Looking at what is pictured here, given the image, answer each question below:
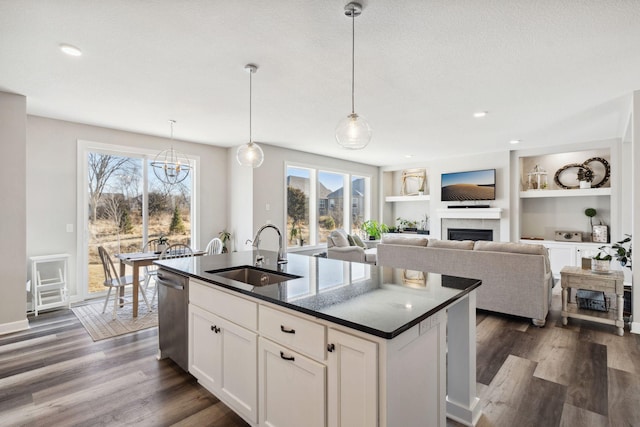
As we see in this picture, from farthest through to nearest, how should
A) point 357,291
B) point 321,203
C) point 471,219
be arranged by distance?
point 321,203 < point 471,219 < point 357,291

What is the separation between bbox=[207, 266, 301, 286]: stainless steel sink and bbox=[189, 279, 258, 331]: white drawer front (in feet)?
0.58

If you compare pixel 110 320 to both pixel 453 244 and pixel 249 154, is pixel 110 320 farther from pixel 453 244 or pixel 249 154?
pixel 453 244

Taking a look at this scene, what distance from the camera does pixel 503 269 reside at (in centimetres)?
363

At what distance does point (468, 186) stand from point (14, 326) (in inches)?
300

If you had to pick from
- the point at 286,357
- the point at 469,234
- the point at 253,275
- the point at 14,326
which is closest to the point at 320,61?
A: the point at 253,275

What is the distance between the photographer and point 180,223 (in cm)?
566

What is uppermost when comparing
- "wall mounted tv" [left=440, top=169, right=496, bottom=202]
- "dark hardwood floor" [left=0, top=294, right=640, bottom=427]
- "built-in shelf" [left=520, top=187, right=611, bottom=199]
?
"wall mounted tv" [left=440, top=169, right=496, bottom=202]

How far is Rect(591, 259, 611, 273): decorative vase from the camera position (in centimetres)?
348

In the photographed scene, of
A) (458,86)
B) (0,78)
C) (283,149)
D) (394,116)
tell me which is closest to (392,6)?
(458,86)

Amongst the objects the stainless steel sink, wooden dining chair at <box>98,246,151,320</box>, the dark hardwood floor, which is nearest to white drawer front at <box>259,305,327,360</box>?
the stainless steel sink

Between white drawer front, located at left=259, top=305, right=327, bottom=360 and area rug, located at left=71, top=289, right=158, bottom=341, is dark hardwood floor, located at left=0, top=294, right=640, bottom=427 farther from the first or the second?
white drawer front, located at left=259, top=305, right=327, bottom=360

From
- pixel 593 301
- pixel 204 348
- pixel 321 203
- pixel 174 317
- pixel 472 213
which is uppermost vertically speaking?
pixel 321 203

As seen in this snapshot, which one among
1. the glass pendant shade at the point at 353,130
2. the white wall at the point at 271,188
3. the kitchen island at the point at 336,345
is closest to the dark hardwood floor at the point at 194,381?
the kitchen island at the point at 336,345

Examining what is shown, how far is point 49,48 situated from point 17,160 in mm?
1684
